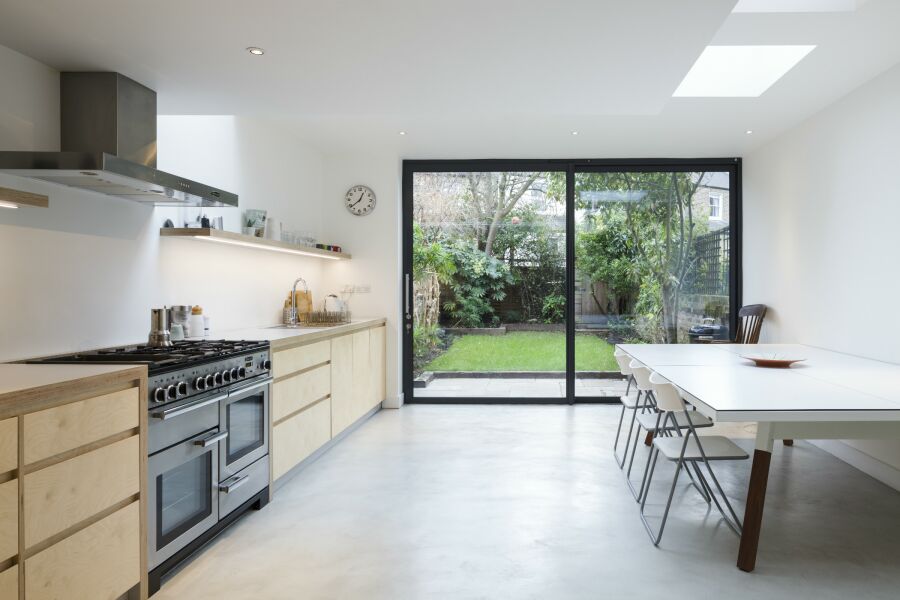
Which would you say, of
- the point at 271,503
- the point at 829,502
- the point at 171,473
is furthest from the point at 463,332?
the point at 171,473

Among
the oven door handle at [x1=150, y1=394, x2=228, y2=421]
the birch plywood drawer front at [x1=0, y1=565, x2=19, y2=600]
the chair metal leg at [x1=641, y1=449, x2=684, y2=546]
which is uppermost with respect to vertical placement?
the oven door handle at [x1=150, y1=394, x2=228, y2=421]

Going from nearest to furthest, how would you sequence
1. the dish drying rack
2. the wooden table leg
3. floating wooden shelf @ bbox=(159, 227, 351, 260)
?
the wooden table leg → floating wooden shelf @ bbox=(159, 227, 351, 260) → the dish drying rack

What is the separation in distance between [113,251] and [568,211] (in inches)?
172

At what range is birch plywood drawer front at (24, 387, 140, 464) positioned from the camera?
1773 mm

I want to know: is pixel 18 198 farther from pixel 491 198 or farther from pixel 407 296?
pixel 491 198

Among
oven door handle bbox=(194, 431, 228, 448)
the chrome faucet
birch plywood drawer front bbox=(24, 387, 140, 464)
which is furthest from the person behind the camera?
the chrome faucet

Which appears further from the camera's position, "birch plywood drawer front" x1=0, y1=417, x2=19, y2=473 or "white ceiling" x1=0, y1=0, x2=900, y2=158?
"white ceiling" x1=0, y1=0, x2=900, y2=158

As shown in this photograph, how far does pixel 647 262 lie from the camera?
6168 millimetres

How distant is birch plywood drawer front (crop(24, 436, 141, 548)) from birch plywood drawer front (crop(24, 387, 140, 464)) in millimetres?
54

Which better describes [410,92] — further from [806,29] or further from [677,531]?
[677,531]

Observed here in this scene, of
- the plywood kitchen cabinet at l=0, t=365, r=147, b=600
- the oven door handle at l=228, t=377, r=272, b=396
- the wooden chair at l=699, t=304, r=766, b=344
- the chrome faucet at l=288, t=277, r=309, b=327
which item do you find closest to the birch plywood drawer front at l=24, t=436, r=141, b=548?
the plywood kitchen cabinet at l=0, t=365, r=147, b=600

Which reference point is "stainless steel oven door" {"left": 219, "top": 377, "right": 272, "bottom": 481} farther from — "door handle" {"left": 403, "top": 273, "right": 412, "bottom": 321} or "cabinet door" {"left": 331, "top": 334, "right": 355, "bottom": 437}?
"door handle" {"left": 403, "top": 273, "right": 412, "bottom": 321}

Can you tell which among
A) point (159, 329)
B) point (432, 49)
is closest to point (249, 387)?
point (159, 329)

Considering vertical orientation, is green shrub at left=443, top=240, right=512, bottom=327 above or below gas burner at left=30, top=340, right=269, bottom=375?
above
